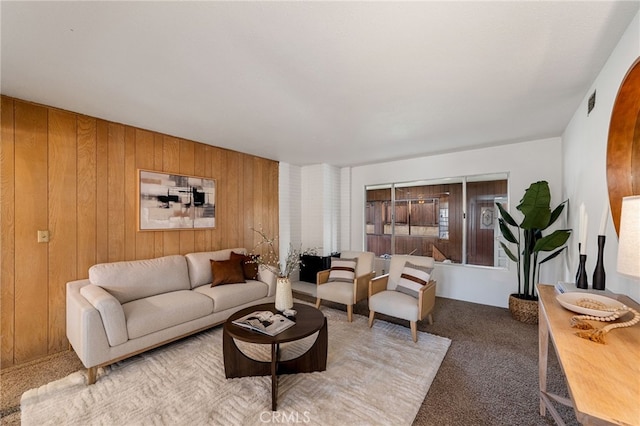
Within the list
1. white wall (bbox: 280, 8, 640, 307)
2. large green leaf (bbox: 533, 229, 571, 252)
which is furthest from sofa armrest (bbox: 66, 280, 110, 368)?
large green leaf (bbox: 533, 229, 571, 252)

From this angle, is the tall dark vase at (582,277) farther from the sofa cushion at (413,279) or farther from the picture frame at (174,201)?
the picture frame at (174,201)

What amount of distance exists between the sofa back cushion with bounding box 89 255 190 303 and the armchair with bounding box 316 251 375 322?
1784mm

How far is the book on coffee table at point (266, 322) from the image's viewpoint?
79.7 inches

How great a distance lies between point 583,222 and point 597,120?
0.97 metres

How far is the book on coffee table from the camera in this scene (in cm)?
203

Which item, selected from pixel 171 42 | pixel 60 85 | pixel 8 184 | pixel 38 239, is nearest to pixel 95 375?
pixel 38 239

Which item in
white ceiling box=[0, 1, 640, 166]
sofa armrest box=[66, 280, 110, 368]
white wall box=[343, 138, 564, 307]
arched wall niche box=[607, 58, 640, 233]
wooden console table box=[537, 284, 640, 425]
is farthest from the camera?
white wall box=[343, 138, 564, 307]

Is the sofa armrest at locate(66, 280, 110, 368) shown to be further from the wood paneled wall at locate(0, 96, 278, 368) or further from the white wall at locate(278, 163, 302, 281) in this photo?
the white wall at locate(278, 163, 302, 281)

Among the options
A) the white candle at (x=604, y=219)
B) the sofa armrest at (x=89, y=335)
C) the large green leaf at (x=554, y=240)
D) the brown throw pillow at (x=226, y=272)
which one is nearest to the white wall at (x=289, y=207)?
the brown throw pillow at (x=226, y=272)

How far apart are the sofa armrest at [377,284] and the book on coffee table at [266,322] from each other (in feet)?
4.44

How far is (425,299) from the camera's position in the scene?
296cm

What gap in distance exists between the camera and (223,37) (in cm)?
160

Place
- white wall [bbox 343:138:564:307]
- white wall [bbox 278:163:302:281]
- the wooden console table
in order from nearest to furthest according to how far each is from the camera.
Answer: the wooden console table
white wall [bbox 343:138:564:307]
white wall [bbox 278:163:302:281]

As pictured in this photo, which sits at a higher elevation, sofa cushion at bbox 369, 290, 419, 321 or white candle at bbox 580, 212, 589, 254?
white candle at bbox 580, 212, 589, 254
